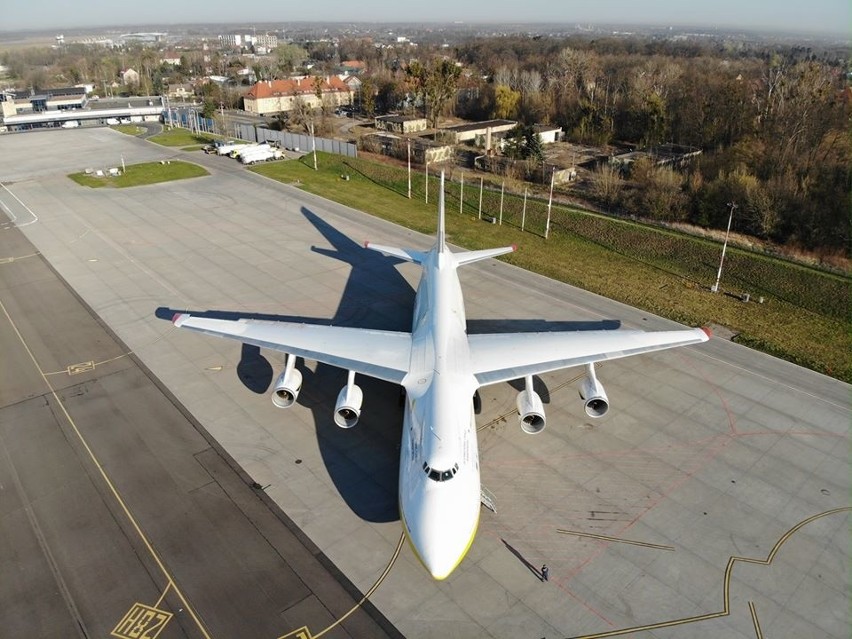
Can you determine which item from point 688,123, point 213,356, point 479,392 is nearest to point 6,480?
point 213,356

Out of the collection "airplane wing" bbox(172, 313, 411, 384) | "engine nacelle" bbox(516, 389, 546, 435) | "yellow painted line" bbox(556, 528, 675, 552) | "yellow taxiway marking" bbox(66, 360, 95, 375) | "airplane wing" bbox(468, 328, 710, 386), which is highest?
"airplane wing" bbox(172, 313, 411, 384)

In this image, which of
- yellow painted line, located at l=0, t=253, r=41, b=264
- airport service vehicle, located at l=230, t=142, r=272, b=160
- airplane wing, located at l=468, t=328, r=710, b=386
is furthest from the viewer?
airport service vehicle, located at l=230, t=142, r=272, b=160

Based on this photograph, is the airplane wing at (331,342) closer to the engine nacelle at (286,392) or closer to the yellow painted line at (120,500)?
the engine nacelle at (286,392)

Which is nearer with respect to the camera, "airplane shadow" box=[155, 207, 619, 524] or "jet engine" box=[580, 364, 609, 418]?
"airplane shadow" box=[155, 207, 619, 524]

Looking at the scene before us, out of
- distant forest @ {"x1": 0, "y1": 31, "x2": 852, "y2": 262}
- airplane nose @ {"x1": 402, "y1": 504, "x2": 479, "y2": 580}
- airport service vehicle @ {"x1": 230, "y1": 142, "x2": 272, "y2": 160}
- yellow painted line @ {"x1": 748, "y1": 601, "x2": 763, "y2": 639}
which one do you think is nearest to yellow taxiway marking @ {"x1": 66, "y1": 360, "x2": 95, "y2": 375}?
airplane nose @ {"x1": 402, "y1": 504, "x2": 479, "y2": 580}

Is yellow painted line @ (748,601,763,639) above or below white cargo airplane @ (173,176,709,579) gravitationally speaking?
below

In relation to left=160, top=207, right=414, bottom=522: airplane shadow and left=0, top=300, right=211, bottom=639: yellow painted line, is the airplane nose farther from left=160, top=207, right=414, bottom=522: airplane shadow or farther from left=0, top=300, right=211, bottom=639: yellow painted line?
left=0, top=300, right=211, bottom=639: yellow painted line

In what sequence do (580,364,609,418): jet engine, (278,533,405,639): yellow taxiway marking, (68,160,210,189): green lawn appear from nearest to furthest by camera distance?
1. (278,533,405,639): yellow taxiway marking
2. (580,364,609,418): jet engine
3. (68,160,210,189): green lawn

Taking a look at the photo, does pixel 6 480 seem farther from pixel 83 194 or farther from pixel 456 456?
pixel 83 194
